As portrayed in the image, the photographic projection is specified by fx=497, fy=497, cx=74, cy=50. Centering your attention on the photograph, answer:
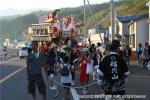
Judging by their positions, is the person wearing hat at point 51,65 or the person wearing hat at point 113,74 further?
the person wearing hat at point 51,65

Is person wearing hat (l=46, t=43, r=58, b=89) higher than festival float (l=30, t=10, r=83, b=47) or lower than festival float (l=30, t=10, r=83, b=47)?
lower

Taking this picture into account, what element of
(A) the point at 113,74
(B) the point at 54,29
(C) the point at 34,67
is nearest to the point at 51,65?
(C) the point at 34,67

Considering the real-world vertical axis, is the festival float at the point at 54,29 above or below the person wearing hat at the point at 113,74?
above

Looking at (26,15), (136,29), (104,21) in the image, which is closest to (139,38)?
(136,29)

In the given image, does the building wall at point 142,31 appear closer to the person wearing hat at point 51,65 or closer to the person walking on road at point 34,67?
the person wearing hat at point 51,65

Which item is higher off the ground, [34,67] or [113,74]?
[113,74]

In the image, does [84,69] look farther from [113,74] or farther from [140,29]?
[140,29]

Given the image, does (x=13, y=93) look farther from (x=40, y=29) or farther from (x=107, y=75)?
(x=40, y=29)

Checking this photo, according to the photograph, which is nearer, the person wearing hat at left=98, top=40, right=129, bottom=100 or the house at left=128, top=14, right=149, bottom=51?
the person wearing hat at left=98, top=40, right=129, bottom=100

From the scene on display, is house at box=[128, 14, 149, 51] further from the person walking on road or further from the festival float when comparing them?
the person walking on road

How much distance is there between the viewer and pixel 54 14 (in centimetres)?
3284

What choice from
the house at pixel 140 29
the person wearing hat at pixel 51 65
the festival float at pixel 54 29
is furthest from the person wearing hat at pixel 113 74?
the house at pixel 140 29

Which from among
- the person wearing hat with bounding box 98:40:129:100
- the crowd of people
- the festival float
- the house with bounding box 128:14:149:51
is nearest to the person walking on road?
the crowd of people

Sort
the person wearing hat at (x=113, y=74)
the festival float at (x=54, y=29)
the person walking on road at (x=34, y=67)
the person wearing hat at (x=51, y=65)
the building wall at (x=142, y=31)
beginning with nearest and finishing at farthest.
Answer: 1. the person wearing hat at (x=113, y=74)
2. the person walking on road at (x=34, y=67)
3. the person wearing hat at (x=51, y=65)
4. the festival float at (x=54, y=29)
5. the building wall at (x=142, y=31)
